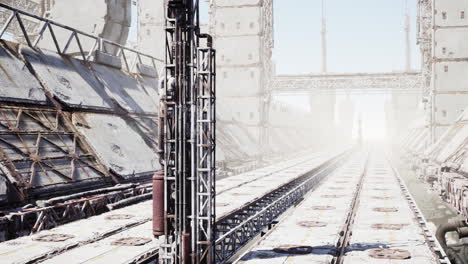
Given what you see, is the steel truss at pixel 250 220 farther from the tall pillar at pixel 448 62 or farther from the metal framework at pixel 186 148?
the tall pillar at pixel 448 62

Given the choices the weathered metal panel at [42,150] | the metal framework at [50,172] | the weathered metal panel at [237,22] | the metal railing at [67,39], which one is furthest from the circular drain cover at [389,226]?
the weathered metal panel at [237,22]

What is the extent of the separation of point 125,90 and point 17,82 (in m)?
10.2

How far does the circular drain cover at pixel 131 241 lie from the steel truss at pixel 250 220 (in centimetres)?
221

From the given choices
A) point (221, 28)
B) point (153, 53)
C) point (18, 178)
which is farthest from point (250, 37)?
point (18, 178)

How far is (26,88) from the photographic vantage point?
73.5 ft

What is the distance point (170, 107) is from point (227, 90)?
4304 centimetres

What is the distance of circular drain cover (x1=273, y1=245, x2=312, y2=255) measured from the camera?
13431mm

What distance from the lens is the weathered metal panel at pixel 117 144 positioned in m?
23.5

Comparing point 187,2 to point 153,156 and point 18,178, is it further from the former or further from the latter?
point 153,156

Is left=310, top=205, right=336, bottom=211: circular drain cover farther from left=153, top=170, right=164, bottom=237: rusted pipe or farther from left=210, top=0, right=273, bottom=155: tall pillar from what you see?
left=210, top=0, right=273, bottom=155: tall pillar

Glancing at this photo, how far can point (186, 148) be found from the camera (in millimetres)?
12672

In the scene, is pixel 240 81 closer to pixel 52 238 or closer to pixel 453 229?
pixel 453 229

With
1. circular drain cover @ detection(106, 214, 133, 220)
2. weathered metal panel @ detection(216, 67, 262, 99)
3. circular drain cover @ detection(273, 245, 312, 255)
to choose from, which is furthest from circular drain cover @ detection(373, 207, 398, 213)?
weathered metal panel @ detection(216, 67, 262, 99)

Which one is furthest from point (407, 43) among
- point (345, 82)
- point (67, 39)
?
point (67, 39)
